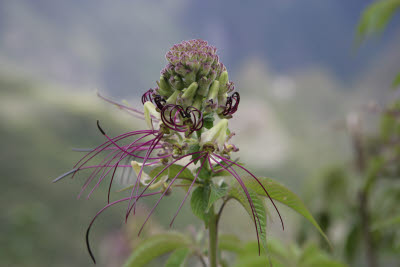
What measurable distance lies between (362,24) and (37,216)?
1997 mm

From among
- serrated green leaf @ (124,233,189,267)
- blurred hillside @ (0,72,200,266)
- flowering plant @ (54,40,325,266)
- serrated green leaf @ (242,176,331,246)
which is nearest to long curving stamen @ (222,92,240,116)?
flowering plant @ (54,40,325,266)

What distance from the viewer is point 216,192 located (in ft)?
1.53

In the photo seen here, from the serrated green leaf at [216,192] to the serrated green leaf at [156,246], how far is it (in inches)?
6.1

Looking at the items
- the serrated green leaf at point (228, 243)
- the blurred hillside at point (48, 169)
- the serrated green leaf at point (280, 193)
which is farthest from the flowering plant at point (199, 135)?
the blurred hillside at point (48, 169)

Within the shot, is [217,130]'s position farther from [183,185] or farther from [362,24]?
[362,24]

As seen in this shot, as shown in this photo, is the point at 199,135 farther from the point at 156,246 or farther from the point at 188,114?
the point at 156,246

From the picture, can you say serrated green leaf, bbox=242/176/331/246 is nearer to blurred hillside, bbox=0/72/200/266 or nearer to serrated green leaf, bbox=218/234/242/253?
serrated green leaf, bbox=218/234/242/253

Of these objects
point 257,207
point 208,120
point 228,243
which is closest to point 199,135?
point 208,120

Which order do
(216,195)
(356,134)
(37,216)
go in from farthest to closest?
(37,216)
(356,134)
(216,195)

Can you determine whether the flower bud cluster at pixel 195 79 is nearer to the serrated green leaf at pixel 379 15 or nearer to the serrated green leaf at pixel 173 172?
the serrated green leaf at pixel 173 172

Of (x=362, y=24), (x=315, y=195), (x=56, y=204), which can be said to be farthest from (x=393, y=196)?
(x=56, y=204)

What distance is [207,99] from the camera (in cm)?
51

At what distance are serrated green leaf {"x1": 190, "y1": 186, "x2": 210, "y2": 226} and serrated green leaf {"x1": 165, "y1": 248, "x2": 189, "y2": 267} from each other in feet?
0.37

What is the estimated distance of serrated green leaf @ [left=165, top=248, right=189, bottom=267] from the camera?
56 centimetres
